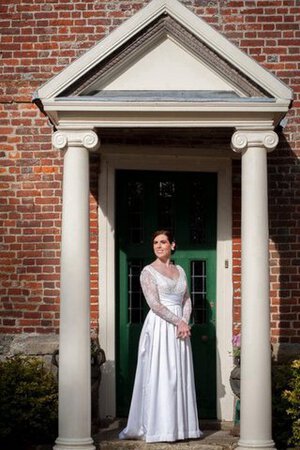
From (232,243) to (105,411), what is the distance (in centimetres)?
225

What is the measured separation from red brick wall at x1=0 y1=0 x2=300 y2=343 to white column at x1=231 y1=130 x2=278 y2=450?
5.58 ft

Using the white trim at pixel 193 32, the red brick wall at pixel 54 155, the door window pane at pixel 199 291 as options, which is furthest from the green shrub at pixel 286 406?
the white trim at pixel 193 32

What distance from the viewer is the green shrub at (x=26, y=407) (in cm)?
1215

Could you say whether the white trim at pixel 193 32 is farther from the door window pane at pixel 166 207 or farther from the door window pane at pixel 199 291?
the door window pane at pixel 199 291

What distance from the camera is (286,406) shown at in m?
12.2

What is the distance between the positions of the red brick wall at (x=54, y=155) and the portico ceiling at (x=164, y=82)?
1729 millimetres

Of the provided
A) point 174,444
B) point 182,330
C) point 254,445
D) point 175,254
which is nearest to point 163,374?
point 182,330

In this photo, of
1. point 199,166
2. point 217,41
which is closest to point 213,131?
point 199,166

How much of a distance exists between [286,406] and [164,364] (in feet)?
4.17

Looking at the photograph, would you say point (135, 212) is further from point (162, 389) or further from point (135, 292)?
point (162, 389)

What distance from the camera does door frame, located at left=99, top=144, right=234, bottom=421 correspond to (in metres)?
13.3

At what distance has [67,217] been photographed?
11688 mm

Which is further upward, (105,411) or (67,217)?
(67,217)

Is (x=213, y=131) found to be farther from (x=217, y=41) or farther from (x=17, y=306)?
(x=17, y=306)
